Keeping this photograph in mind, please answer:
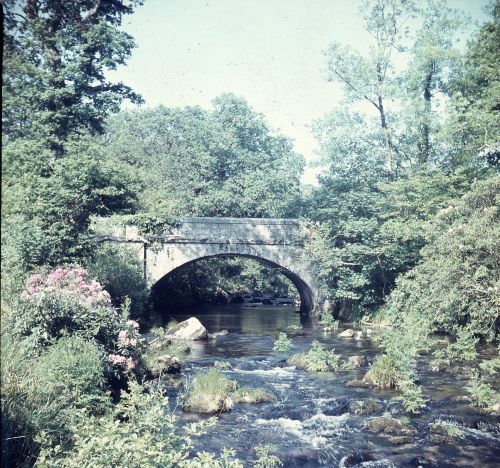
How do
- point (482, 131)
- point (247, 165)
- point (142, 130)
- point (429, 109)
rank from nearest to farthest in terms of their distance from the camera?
point (482, 131)
point (429, 109)
point (247, 165)
point (142, 130)

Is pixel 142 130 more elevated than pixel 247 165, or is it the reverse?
pixel 142 130

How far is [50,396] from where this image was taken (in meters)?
6.61

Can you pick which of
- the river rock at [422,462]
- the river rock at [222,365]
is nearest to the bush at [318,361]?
the river rock at [222,365]

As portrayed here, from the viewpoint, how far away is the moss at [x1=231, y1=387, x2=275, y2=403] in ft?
35.9

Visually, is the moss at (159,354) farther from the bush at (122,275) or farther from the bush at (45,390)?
the bush at (122,275)

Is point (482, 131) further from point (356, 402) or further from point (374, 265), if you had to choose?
point (356, 402)

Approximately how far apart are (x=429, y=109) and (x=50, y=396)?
21.7 metres

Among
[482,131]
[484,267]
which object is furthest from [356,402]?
[482,131]

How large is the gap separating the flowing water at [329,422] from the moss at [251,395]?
227mm

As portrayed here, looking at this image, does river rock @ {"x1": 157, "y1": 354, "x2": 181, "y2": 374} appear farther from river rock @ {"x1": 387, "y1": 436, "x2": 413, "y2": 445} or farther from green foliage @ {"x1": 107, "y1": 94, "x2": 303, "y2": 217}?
green foliage @ {"x1": 107, "y1": 94, "x2": 303, "y2": 217}

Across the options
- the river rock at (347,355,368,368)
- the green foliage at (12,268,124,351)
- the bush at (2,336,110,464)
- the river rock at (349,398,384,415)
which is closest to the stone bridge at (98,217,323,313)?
the river rock at (347,355,368,368)

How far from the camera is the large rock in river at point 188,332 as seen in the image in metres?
18.7

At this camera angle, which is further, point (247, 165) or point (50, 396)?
point (247, 165)

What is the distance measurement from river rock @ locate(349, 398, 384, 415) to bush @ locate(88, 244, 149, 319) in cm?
950
